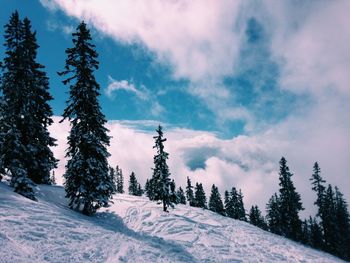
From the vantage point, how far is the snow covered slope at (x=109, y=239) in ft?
33.1

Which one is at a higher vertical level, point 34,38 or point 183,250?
point 34,38

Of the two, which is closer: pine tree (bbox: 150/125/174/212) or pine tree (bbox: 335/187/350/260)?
pine tree (bbox: 150/125/174/212)

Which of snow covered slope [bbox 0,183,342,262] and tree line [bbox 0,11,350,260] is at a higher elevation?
tree line [bbox 0,11,350,260]

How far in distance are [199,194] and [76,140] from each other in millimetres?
62305

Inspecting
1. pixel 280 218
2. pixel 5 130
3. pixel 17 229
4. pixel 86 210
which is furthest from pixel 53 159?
pixel 280 218

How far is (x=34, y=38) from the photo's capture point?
2427cm

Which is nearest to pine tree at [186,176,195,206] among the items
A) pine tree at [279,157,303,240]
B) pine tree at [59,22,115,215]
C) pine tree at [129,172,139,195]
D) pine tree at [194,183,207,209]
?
pine tree at [194,183,207,209]

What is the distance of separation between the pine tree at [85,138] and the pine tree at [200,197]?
59584mm

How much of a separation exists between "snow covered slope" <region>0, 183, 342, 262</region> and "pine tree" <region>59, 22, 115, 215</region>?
2090 mm

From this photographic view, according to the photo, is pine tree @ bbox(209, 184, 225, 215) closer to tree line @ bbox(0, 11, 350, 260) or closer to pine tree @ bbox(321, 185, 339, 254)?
pine tree @ bbox(321, 185, 339, 254)

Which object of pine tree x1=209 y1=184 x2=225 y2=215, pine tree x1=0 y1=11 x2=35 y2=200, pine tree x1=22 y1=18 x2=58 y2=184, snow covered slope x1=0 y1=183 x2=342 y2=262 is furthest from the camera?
pine tree x1=209 y1=184 x2=225 y2=215

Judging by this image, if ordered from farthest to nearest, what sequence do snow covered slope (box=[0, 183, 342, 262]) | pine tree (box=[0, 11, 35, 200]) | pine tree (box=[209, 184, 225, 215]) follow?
pine tree (box=[209, 184, 225, 215]) → pine tree (box=[0, 11, 35, 200]) → snow covered slope (box=[0, 183, 342, 262])

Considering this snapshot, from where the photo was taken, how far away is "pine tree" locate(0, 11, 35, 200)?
17.6 metres

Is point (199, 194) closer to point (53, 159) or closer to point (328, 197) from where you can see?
point (328, 197)
